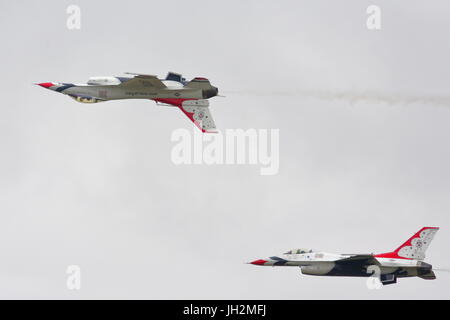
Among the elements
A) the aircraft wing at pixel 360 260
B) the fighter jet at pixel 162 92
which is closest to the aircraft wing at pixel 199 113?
the fighter jet at pixel 162 92

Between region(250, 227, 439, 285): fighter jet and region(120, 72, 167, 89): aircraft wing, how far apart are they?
1449 cm

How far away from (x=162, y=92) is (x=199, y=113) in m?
2.95

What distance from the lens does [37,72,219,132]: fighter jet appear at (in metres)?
55.0

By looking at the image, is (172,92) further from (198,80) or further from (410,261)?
(410,261)

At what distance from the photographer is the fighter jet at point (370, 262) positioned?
5575cm

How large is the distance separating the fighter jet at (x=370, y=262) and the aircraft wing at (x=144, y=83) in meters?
14.5

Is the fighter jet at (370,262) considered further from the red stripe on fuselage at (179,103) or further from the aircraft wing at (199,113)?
the red stripe on fuselage at (179,103)

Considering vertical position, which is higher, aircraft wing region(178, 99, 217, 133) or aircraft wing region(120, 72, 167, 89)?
aircraft wing region(120, 72, 167, 89)

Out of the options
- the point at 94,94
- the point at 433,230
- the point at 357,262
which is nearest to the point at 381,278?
the point at 357,262

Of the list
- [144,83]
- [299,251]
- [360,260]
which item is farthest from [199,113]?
[360,260]

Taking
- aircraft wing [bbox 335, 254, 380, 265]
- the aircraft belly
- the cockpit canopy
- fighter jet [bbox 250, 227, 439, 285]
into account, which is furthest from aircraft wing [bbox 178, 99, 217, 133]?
aircraft wing [bbox 335, 254, 380, 265]

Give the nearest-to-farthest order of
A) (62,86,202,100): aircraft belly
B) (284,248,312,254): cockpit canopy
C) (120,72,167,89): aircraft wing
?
(120,72,167,89): aircraft wing
(62,86,202,100): aircraft belly
(284,248,312,254): cockpit canopy

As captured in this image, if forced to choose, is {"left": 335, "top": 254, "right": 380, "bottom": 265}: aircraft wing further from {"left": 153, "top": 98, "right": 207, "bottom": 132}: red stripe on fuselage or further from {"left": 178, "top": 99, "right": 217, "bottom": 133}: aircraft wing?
{"left": 153, "top": 98, "right": 207, "bottom": 132}: red stripe on fuselage
